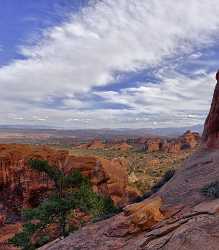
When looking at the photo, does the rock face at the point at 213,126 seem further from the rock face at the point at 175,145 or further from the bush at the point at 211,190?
the rock face at the point at 175,145

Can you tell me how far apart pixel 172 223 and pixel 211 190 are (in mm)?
2843

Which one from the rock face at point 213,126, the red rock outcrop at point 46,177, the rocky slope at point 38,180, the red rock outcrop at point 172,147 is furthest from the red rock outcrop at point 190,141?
the rock face at point 213,126

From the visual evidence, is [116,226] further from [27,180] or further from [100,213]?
[27,180]

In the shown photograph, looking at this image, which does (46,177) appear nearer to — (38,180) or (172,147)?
(38,180)

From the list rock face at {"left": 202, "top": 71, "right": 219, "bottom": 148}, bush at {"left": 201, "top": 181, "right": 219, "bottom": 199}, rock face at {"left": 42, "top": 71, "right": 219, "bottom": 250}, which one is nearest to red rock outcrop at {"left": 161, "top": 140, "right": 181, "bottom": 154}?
rock face at {"left": 202, "top": 71, "right": 219, "bottom": 148}

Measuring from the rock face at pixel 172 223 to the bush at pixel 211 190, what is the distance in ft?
0.77

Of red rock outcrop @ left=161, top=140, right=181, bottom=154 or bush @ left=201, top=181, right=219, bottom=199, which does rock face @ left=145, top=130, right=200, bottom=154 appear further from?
bush @ left=201, top=181, right=219, bottom=199

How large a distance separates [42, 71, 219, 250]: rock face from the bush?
0.23m

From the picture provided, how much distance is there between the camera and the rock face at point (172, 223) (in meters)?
Result: 10.2

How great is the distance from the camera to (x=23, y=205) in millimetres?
43031

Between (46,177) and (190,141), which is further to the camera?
(190,141)

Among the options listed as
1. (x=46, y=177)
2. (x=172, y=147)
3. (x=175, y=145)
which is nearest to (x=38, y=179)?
(x=46, y=177)

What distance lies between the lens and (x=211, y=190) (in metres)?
14.0

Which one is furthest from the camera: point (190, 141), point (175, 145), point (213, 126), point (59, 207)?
point (190, 141)
